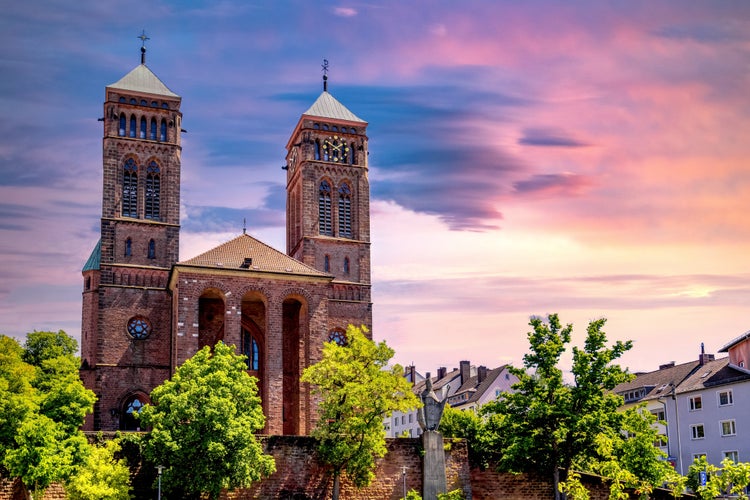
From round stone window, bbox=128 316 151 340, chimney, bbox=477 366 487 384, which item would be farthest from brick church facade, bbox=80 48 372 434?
chimney, bbox=477 366 487 384

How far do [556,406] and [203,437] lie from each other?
17997 millimetres

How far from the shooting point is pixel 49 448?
39.2 meters

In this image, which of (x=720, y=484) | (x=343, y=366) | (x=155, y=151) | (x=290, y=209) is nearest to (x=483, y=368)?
(x=290, y=209)

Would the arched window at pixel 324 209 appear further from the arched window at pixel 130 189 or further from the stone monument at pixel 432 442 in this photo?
the stone monument at pixel 432 442

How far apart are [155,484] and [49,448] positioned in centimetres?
511

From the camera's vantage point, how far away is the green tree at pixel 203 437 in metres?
41.4

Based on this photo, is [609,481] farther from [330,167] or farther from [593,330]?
[330,167]

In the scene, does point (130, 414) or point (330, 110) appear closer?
point (130, 414)

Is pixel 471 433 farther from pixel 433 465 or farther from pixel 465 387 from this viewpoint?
pixel 465 387

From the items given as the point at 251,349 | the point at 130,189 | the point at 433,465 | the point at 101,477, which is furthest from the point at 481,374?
the point at 101,477

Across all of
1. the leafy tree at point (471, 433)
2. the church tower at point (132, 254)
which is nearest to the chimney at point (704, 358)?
the leafy tree at point (471, 433)

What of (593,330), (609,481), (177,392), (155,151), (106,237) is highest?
(155,151)

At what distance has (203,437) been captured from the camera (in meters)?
41.7

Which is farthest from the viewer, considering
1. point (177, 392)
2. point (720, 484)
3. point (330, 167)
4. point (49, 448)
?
point (330, 167)
